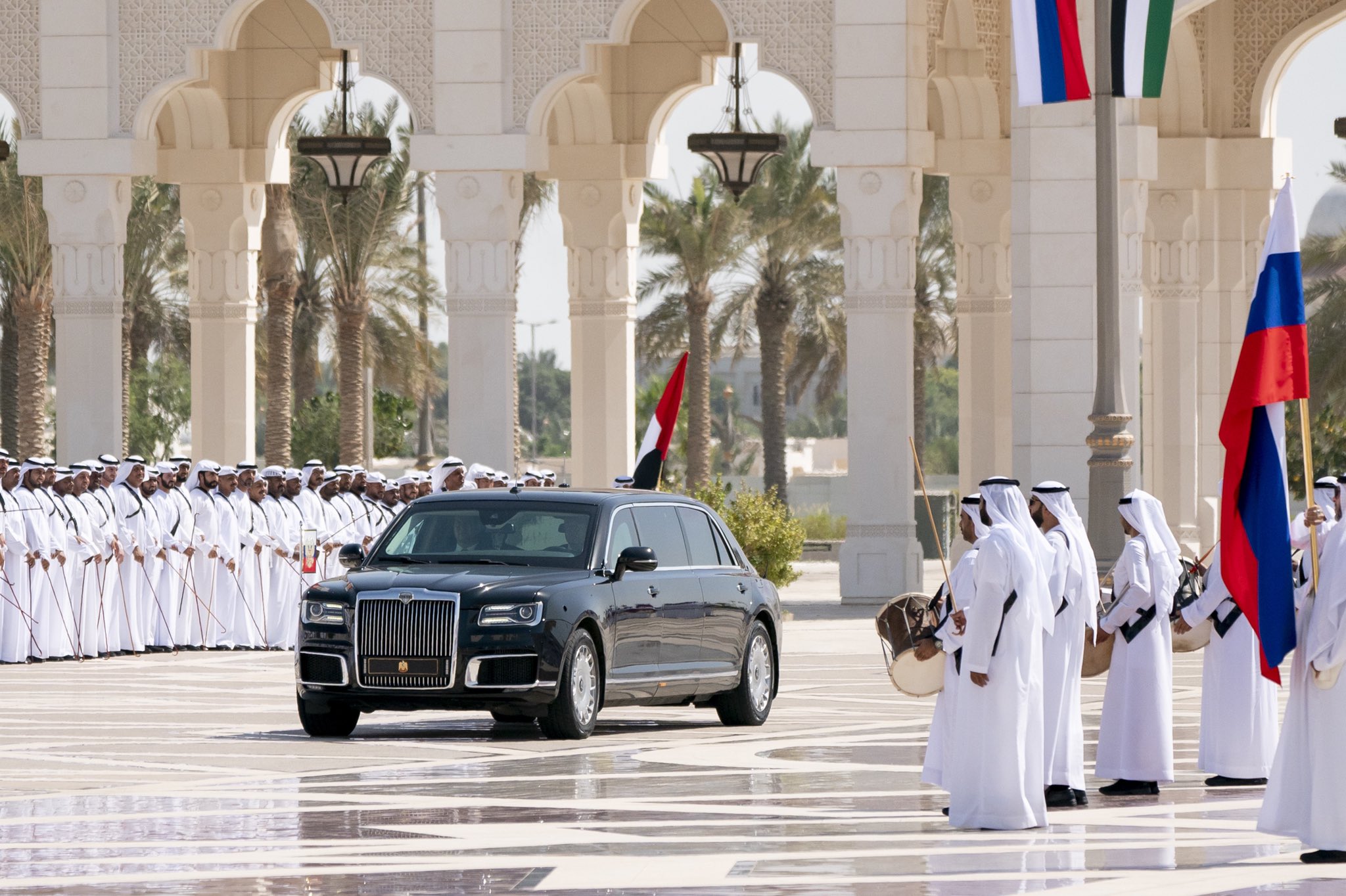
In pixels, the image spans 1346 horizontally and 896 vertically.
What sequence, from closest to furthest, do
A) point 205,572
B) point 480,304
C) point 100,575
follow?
point 100,575 → point 205,572 → point 480,304

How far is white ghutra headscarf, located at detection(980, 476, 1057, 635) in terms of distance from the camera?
11.3 meters

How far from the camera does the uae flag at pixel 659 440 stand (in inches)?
914

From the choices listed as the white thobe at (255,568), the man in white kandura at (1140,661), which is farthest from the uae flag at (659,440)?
the man in white kandura at (1140,661)

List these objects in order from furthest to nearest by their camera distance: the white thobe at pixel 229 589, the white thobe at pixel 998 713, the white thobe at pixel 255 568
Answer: the white thobe at pixel 255 568 < the white thobe at pixel 229 589 < the white thobe at pixel 998 713

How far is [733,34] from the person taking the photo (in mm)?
27844

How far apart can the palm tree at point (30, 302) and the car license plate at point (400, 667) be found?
28951 millimetres

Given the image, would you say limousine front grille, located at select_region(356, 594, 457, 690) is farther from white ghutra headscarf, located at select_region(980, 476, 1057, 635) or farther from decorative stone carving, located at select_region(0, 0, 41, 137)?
decorative stone carving, located at select_region(0, 0, 41, 137)

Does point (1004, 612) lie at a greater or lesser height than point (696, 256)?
lesser

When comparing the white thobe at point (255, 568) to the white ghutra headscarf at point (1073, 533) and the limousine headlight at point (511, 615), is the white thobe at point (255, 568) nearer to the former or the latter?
the limousine headlight at point (511, 615)

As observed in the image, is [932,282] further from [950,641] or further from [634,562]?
[950,641]

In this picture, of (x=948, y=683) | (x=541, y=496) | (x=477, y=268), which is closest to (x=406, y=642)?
(x=541, y=496)

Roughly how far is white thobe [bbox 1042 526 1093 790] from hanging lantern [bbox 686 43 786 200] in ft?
51.5

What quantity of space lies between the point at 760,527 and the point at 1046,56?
22.1ft

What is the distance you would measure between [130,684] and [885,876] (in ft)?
36.7
